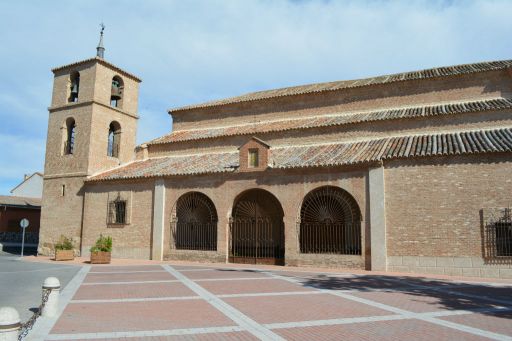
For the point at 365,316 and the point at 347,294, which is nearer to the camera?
the point at 365,316

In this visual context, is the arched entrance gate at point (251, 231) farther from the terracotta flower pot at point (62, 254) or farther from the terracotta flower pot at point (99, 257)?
the terracotta flower pot at point (62, 254)

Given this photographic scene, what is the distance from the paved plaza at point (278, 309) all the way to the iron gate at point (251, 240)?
5414 millimetres

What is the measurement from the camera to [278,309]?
8211 mm

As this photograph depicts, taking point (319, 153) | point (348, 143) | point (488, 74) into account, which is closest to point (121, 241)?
point (319, 153)

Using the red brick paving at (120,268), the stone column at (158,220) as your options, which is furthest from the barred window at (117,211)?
the red brick paving at (120,268)

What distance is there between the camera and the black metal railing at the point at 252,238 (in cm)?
1888

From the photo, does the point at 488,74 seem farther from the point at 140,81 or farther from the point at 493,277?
the point at 140,81

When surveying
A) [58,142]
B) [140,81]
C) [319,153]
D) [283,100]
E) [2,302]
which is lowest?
[2,302]

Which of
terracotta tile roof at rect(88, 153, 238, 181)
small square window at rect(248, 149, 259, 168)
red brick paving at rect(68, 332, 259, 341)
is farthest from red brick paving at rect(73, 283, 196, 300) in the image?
terracotta tile roof at rect(88, 153, 238, 181)

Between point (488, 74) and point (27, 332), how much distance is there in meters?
20.7

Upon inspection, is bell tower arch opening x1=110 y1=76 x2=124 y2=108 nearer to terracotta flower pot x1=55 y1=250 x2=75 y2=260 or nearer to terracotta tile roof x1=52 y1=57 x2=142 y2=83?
terracotta tile roof x1=52 y1=57 x2=142 y2=83

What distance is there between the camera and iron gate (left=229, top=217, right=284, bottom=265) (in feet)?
61.6

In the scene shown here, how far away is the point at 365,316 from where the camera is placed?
300 inches

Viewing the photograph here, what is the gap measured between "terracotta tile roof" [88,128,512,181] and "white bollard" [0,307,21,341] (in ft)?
43.4
